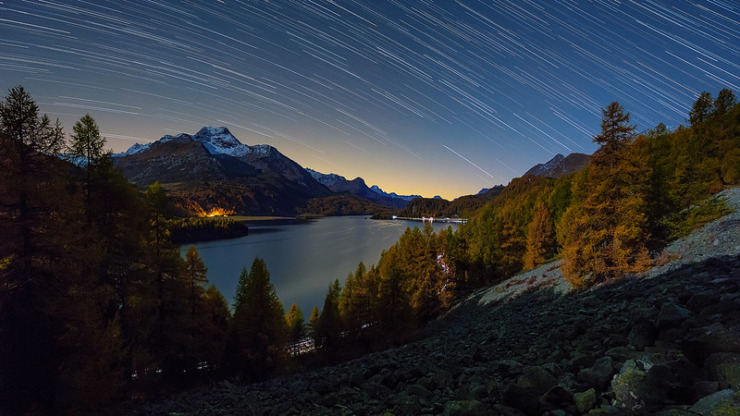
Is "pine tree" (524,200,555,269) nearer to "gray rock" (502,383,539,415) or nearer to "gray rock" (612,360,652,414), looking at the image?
"gray rock" (502,383,539,415)

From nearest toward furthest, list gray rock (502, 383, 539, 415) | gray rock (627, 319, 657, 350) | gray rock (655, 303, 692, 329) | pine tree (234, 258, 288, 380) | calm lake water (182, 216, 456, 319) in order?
gray rock (502, 383, 539, 415) < gray rock (627, 319, 657, 350) < gray rock (655, 303, 692, 329) < pine tree (234, 258, 288, 380) < calm lake water (182, 216, 456, 319)

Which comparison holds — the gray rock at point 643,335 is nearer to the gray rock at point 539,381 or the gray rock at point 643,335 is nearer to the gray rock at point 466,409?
the gray rock at point 539,381

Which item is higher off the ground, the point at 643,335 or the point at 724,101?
the point at 724,101

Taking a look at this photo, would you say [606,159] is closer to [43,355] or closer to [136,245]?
[136,245]

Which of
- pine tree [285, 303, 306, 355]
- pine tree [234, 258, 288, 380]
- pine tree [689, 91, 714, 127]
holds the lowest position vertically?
pine tree [285, 303, 306, 355]

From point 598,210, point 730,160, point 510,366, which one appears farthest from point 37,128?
point 730,160

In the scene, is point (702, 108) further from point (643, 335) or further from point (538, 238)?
point (643, 335)

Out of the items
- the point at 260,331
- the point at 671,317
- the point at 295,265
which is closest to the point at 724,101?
the point at 671,317

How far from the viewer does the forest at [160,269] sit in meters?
10.6

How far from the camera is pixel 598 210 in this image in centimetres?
1814

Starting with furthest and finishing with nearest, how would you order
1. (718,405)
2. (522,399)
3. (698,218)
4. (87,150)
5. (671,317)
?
(698,218), (87,150), (671,317), (522,399), (718,405)

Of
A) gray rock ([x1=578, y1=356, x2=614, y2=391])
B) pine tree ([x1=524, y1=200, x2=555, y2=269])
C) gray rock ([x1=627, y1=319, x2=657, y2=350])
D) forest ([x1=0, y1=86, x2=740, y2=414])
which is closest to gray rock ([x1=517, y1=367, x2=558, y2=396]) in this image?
gray rock ([x1=578, y1=356, x2=614, y2=391])

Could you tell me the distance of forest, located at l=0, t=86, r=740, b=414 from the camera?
10617 millimetres

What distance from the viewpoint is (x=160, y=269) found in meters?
17.4
